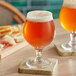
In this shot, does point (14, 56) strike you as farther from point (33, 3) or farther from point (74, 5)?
point (33, 3)

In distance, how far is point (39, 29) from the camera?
32.8 inches

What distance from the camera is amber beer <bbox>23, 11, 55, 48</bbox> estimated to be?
833 mm

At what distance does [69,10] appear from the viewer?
103cm

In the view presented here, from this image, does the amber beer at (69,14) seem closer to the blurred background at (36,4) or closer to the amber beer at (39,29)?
the amber beer at (39,29)

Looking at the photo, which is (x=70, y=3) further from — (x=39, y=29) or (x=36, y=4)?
(x=36, y=4)

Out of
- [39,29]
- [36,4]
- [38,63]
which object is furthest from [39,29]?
[36,4]

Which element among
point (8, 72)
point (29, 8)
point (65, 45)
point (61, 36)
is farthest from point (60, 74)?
point (29, 8)

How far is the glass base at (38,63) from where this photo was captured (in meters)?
0.86

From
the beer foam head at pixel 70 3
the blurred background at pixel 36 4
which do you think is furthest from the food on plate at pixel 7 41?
the blurred background at pixel 36 4

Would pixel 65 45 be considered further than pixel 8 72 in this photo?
Yes

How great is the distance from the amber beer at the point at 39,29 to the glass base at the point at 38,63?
0.08 metres

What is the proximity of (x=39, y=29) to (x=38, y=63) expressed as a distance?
139mm

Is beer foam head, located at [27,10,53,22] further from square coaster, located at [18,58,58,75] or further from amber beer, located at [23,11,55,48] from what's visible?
square coaster, located at [18,58,58,75]

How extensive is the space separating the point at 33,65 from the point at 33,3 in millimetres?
2559
